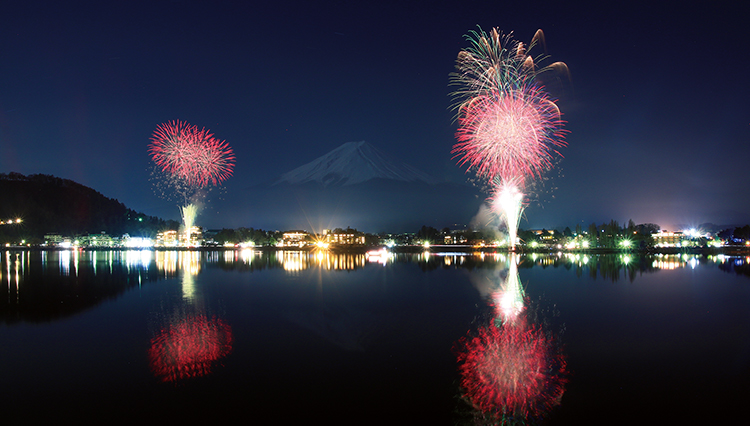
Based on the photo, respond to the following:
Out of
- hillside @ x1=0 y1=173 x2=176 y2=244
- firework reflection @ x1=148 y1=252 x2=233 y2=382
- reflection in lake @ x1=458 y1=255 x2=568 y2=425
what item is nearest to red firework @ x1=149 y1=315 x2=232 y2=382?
firework reflection @ x1=148 y1=252 x2=233 y2=382

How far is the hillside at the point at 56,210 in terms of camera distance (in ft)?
326

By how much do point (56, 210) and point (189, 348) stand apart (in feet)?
423

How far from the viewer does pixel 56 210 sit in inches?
4370

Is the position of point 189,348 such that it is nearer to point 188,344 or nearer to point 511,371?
point 188,344

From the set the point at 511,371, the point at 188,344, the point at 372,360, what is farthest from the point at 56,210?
the point at 511,371

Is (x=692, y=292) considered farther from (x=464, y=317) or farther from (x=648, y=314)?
(x=464, y=317)

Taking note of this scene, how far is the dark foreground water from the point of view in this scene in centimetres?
534

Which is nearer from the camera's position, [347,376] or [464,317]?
[347,376]

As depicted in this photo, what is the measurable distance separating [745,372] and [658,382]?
1.77m

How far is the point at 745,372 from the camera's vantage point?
6.88m

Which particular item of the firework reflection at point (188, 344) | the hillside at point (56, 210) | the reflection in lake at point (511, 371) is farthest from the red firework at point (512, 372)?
the hillside at point (56, 210)

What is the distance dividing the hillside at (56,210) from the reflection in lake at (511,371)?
109935 mm

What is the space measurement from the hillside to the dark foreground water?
342 feet

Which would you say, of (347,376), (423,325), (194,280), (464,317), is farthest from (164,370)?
(194,280)
